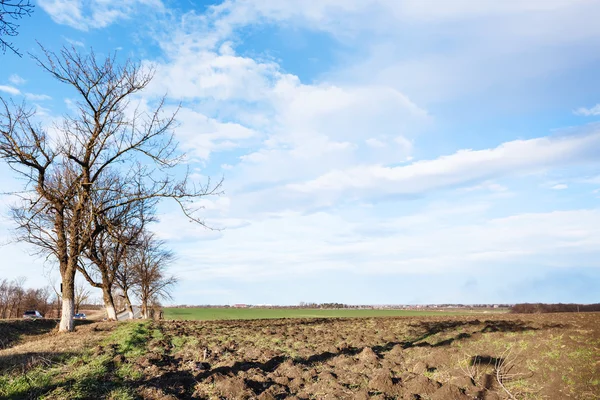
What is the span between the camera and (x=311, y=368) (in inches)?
456

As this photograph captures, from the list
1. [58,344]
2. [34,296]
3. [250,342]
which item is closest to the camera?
[58,344]

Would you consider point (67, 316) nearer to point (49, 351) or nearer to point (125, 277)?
point (49, 351)

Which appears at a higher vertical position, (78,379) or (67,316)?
(67,316)

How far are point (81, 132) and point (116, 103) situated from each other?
2.04 metres

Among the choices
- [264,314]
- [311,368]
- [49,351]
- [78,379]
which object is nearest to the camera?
[78,379]

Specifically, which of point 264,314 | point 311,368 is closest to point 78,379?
point 311,368

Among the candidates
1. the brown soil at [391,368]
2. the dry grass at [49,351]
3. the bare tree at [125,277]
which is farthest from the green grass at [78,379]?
the bare tree at [125,277]

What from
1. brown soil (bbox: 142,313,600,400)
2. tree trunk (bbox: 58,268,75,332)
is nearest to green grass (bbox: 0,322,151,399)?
brown soil (bbox: 142,313,600,400)

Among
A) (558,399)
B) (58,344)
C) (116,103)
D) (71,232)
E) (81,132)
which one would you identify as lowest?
(558,399)

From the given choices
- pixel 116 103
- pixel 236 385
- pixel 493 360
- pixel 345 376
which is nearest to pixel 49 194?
pixel 116 103

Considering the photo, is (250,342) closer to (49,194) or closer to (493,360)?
(493,360)

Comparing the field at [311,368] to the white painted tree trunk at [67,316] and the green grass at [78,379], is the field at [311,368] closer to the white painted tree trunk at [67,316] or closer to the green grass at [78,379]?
the green grass at [78,379]

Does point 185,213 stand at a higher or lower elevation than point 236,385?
higher

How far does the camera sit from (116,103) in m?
19.4
